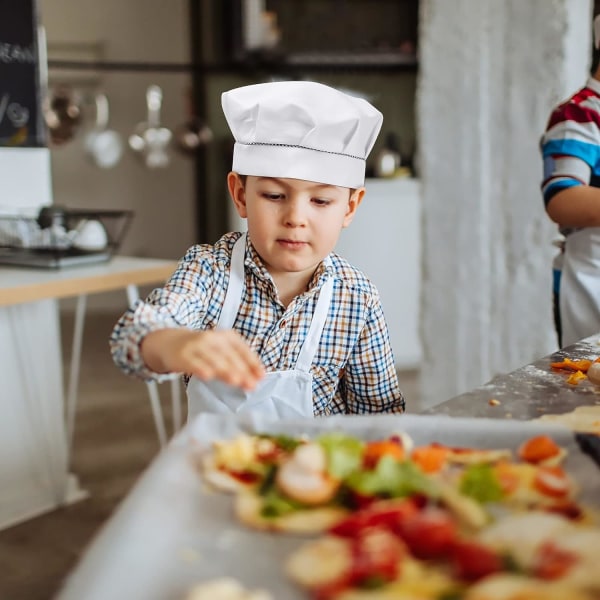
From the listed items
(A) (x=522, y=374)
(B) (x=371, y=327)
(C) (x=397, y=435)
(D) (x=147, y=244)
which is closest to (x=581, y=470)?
(C) (x=397, y=435)

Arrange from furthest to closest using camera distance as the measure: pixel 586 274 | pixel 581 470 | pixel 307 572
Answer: pixel 586 274 → pixel 581 470 → pixel 307 572

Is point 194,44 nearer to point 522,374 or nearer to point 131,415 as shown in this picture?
point 131,415

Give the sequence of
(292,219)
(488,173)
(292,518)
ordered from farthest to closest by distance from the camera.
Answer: (488,173)
(292,219)
(292,518)

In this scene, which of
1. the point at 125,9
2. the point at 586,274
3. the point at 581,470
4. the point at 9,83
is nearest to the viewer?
the point at 581,470

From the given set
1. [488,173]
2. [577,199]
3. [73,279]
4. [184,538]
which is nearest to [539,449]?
[184,538]

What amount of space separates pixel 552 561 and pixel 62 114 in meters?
3.91

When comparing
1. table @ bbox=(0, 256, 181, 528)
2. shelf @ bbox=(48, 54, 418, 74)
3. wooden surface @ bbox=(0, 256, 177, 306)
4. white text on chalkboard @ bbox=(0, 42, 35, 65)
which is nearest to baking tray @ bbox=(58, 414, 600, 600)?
wooden surface @ bbox=(0, 256, 177, 306)

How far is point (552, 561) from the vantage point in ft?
1.51

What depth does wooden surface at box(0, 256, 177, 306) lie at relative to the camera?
6.29 ft

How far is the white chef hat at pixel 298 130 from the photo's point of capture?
102cm

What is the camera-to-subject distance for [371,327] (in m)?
1.19

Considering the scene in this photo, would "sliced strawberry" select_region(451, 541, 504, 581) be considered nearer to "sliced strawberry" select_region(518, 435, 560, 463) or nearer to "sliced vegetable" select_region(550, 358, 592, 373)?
"sliced strawberry" select_region(518, 435, 560, 463)

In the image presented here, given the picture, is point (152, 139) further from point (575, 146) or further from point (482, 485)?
point (482, 485)

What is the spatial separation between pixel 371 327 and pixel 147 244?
3.88 m
